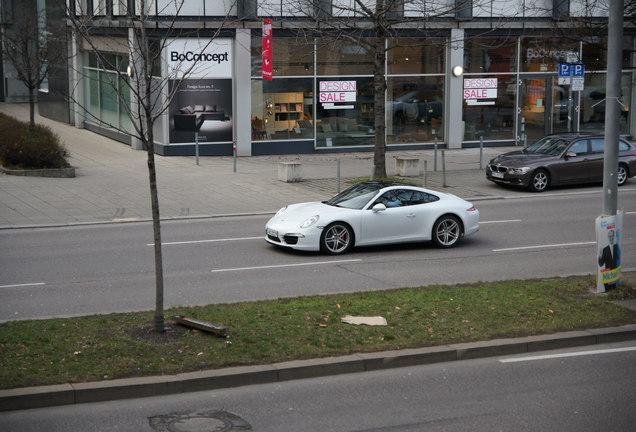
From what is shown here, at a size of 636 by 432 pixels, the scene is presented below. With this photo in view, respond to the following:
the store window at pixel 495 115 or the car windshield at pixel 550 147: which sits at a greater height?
the store window at pixel 495 115

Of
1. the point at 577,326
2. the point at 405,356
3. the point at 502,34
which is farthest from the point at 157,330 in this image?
the point at 502,34

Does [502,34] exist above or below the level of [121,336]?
above

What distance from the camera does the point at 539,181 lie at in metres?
25.2

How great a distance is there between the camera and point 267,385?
29.4 feet

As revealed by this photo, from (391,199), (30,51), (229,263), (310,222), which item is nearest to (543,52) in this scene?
(30,51)

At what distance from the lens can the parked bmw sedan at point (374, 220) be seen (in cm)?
1605

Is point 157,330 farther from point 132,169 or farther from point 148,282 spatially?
point 132,169

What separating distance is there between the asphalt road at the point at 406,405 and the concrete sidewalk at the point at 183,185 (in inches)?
480

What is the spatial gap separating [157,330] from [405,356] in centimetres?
283

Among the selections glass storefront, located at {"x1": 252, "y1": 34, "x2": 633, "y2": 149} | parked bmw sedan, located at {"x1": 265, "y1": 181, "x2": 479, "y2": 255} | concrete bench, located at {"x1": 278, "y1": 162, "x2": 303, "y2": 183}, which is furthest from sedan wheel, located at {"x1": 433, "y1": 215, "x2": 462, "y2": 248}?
glass storefront, located at {"x1": 252, "y1": 34, "x2": 633, "y2": 149}

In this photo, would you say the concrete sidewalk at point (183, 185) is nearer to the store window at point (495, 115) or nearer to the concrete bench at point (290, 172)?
the concrete bench at point (290, 172)

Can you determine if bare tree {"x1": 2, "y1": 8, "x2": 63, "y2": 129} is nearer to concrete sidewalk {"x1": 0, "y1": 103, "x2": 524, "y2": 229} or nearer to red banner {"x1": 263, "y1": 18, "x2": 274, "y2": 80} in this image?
concrete sidewalk {"x1": 0, "y1": 103, "x2": 524, "y2": 229}

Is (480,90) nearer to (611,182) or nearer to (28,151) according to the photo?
(28,151)

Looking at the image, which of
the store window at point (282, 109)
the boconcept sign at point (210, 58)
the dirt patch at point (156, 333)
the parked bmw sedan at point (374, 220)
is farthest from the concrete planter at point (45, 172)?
the dirt patch at point (156, 333)
